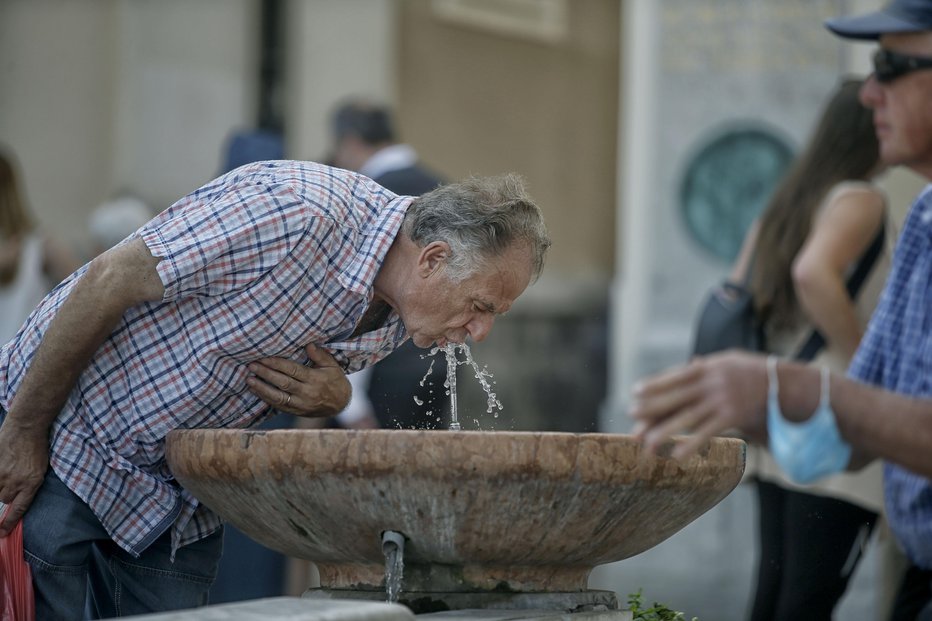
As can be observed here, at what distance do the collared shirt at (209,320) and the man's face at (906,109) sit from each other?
3.16 ft

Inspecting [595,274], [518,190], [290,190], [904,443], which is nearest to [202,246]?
[290,190]

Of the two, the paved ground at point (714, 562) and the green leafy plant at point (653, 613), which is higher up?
the green leafy plant at point (653, 613)

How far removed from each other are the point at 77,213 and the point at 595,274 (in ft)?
13.5

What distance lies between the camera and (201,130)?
422 inches

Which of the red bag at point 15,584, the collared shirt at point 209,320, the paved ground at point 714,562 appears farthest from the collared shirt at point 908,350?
the paved ground at point 714,562

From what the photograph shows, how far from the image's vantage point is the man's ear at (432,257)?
335 cm

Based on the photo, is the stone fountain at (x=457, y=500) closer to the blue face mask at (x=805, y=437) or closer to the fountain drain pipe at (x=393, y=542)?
the fountain drain pipe at (x=393, y=542)

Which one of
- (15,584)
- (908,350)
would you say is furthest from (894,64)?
(15,584)

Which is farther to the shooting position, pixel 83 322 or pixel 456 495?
pixel 83 322

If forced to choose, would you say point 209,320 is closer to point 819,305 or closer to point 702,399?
point 702,399

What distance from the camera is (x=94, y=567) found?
11.5 ft

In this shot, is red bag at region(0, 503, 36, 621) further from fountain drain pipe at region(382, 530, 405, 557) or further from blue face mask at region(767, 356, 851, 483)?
blue face mask at region(767, 356, 851, 483)

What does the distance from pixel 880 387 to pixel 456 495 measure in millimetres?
749

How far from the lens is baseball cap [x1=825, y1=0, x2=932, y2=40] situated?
2.97 meters
